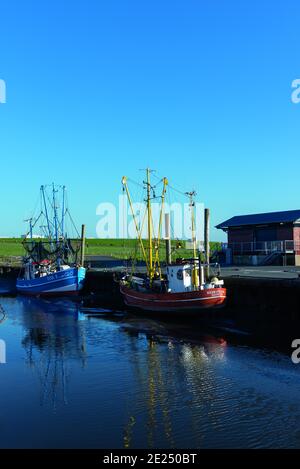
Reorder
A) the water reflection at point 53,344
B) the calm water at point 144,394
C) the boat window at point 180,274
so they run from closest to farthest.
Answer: the calm water at point 144,394 < the water reflection at point 53,344 < the boat window at point 180,274

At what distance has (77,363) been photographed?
25.0 meters

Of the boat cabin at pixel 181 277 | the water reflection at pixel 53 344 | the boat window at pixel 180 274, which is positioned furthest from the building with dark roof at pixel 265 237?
the water reflection at pixel 53 344

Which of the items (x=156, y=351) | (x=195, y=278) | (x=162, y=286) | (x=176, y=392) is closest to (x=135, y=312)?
(x=162, y=286)

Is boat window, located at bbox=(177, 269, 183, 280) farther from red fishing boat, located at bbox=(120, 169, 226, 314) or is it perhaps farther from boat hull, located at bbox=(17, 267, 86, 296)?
boat hull, located at bbox=(17, 267, 86, 296)

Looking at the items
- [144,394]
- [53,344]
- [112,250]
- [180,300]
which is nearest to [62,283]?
[180,300]

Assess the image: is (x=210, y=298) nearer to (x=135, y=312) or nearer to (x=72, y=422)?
(x=135, y=312)

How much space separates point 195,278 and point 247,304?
4564 millimetres

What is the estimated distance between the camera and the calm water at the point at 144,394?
15445mm

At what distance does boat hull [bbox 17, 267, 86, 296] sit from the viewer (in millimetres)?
58938

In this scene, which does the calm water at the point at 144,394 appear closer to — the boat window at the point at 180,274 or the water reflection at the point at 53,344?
the water reflection at the point at 53,344

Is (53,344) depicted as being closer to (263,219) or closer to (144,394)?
(144,394)

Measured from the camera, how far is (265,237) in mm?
60031

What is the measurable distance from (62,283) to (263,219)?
24.5 meters

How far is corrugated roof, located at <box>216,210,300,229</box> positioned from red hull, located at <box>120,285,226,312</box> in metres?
22.3
